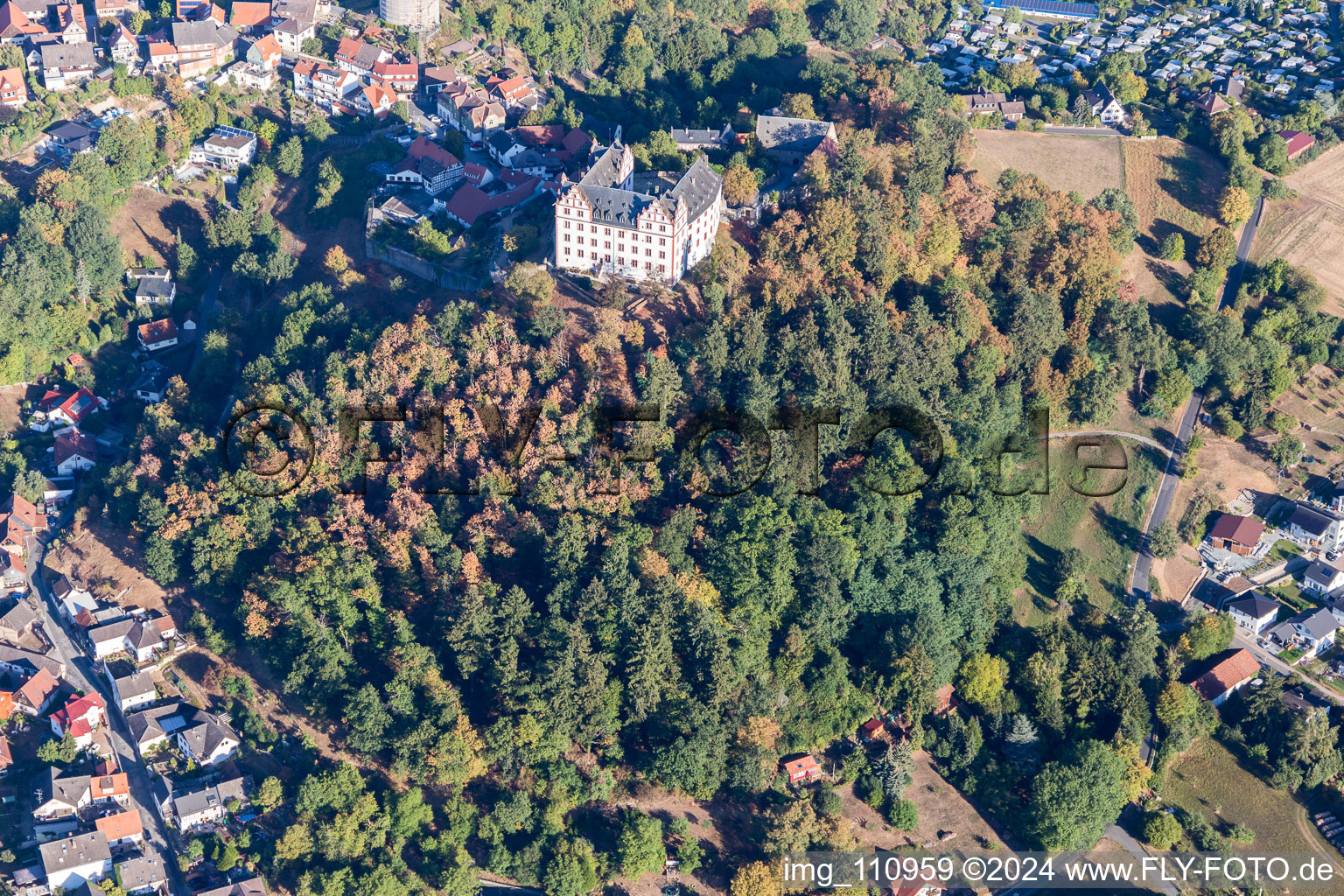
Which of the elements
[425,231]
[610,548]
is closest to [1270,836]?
[610,548]

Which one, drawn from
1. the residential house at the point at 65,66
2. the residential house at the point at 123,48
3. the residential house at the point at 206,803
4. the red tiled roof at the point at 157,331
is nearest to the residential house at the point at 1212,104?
the red tiled roof at the point at 157,331

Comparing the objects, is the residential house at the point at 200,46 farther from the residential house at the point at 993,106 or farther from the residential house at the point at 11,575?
the residential house at the point at 993,106

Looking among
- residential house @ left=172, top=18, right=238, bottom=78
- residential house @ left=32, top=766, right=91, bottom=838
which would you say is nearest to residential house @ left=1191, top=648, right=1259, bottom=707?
residential house @ left=32, top=766, right=91, bottom=838

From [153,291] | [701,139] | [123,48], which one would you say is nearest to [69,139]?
[123,48]

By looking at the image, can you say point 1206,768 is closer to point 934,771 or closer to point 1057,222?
point 934,771

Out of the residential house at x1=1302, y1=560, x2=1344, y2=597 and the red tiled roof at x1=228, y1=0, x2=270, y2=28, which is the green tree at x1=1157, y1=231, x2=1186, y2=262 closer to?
the residential house at x1=1302, y1=560, x2=1344, y2=597

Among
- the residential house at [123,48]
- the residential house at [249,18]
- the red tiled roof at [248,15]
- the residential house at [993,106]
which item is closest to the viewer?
the residential house at [123,48]
